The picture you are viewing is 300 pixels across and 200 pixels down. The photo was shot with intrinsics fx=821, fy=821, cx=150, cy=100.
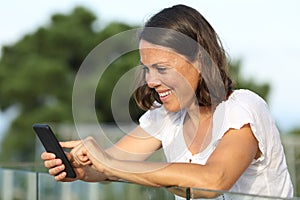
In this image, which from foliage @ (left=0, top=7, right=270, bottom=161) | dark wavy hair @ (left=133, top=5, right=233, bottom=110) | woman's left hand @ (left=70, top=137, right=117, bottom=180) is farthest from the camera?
foliage @ (left=0, top=7, right=270, bottom=161)

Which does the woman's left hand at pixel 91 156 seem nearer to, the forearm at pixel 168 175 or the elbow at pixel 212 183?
the forearm at pixel 168 175

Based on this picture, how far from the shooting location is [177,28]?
280 centimetres

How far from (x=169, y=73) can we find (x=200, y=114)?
249 mm

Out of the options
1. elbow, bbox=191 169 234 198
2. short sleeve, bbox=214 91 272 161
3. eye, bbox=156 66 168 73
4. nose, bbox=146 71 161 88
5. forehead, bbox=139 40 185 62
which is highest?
forehead, bbox=139 40 185 62

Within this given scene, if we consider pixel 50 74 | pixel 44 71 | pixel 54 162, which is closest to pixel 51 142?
pixel 54 162

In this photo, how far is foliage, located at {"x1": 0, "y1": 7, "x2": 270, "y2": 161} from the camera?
19.4 meters

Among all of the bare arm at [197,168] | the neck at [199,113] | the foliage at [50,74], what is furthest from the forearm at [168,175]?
the foliage at [50,74]

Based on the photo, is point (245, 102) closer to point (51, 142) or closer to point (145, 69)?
point (145, 69)

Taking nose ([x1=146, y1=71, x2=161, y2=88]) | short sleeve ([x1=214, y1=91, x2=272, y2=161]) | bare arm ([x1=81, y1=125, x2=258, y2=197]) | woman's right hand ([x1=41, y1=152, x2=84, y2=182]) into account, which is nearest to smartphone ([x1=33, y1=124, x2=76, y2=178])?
woman's right hand ([x1=41, y1=152, x2=84, y2=182])

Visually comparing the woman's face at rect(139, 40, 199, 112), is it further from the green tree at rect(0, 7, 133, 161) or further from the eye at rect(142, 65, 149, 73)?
the green tree at rect(0, 7, 133, 161)

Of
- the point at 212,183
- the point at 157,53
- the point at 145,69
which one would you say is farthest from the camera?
the point at 145,69

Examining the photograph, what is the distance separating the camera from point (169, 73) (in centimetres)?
280

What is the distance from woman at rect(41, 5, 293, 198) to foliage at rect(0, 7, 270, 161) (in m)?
15.2

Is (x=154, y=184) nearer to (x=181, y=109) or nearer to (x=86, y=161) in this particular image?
(x=86, y=161)
